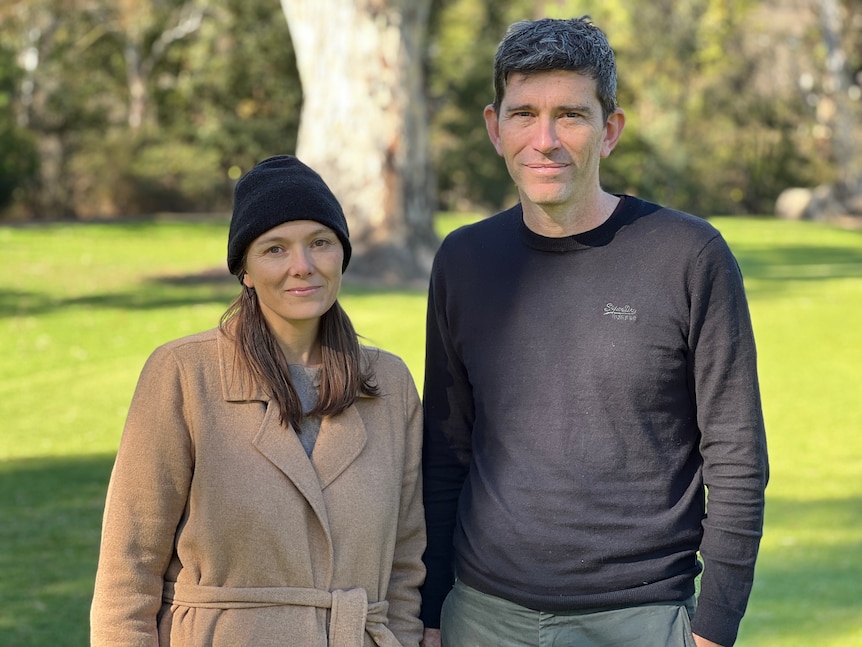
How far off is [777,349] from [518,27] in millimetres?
12930

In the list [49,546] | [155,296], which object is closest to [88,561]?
[49,546]

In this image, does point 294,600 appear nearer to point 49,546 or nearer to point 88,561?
point 88,561

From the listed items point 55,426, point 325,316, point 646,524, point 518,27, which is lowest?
point 55,426

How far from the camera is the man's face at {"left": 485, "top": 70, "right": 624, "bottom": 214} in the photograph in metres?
3.17

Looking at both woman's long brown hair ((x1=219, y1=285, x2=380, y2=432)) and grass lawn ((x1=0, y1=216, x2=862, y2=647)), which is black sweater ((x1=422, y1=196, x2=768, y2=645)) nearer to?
woman's long brown hair ((x1=219, y1=285, x2=380, y2=432))

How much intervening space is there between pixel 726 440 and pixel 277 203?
123cm

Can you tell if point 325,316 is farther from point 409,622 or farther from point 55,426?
point 55,426

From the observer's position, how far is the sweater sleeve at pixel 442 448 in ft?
11.2

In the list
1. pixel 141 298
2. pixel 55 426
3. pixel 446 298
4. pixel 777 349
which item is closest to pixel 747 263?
pixel 777 349

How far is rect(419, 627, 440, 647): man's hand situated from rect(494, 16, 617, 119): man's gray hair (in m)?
1.43

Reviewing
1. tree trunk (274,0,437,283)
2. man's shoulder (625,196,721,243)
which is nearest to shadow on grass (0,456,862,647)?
man's shoulder (625,196,721,243)

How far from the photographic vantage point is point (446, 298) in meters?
3.45

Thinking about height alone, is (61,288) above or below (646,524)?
below

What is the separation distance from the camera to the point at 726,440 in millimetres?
3049
